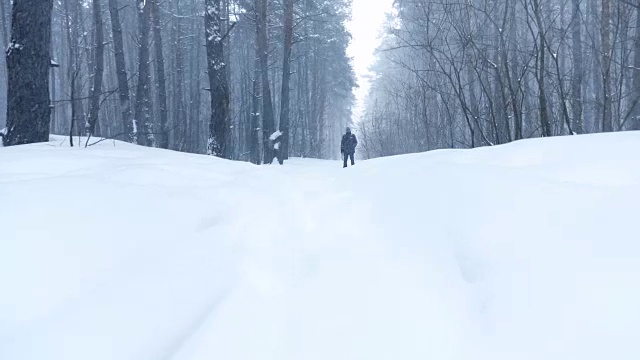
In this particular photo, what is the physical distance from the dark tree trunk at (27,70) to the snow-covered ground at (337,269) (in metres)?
2.47

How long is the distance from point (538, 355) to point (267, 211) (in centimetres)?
284

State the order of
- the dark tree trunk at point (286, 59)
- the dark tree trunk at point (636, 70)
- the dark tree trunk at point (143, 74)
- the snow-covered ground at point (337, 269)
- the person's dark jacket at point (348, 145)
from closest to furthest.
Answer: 1. the snow-covered ground at point (337, 269)
2. the dark tree trunk at point (636, 70)
3. the dark tree trunk at point (143, 74)
4. the person's dark jacket at point (348, 145)
5. the dark tree trunk at point (286, 59)

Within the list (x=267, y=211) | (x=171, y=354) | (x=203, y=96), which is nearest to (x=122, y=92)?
(x=267, y=211)

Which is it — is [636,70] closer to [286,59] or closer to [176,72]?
[286,59]

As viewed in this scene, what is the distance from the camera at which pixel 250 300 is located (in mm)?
2523

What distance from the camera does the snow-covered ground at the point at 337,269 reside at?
1.90 m

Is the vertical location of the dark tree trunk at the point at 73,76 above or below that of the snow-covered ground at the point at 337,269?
above

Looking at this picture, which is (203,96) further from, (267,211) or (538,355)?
(538,355)

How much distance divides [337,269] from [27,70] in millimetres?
5259

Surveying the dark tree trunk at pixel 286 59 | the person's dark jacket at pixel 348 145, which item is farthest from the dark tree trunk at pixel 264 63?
the person's dark jacket at pixel 348 145

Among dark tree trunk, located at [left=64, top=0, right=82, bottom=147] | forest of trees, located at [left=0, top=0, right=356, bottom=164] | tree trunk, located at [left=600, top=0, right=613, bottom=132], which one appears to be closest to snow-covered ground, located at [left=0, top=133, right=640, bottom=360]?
dark tree trunk, located at [left=64, top=0, right=82, bottom=147]

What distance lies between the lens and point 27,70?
5891 millimetres

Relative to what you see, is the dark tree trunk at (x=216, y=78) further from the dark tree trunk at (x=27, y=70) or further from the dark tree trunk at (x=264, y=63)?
the dark tree trunk at (x=264, y=63)

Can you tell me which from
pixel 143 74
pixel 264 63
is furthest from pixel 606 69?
pixel 143 74
